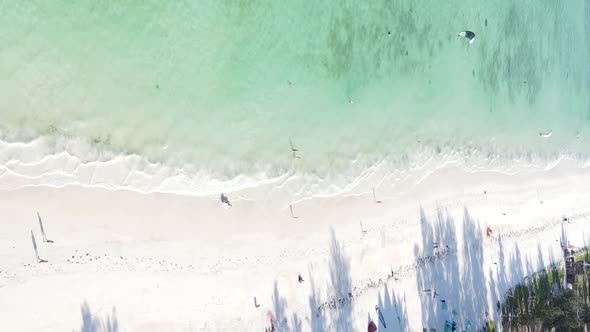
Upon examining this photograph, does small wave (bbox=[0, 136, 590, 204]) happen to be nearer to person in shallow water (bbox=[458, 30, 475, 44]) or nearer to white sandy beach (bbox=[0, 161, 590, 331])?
white sandy beach (bbox=[0, 161, 590, 331])

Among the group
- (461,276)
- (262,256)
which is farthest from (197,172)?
(461,276)

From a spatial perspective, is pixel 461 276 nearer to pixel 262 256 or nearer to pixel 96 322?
pixel 262 256

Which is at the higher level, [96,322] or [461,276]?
[96,322]

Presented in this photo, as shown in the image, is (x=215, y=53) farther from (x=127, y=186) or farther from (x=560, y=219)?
(x=560, y=219)

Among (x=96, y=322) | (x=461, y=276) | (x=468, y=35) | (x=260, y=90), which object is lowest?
(x=461, y=276)

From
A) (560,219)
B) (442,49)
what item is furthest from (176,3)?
(560,219)

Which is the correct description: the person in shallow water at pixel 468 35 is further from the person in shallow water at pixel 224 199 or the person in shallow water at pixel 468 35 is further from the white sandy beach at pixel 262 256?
the person in shallow water at pixel 224 199
